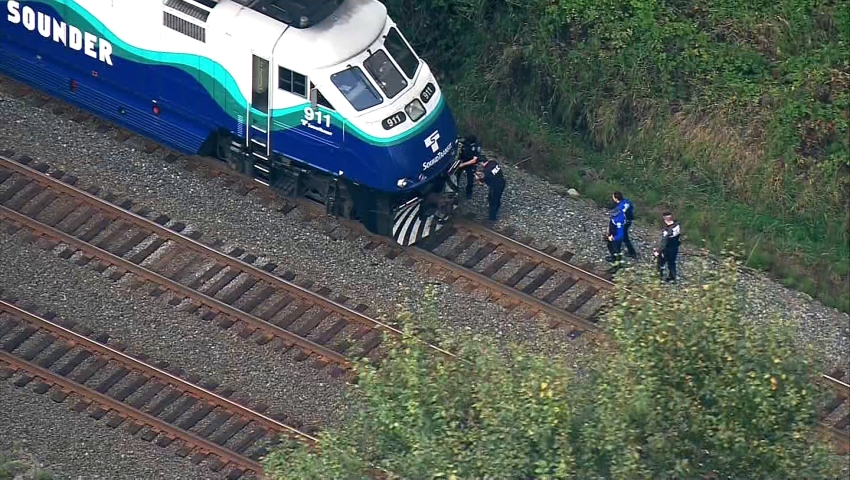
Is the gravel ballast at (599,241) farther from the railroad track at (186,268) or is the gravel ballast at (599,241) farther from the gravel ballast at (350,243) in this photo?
the railroad track at (186,268)

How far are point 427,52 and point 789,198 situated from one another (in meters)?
6.35

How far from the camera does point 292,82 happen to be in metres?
20.8

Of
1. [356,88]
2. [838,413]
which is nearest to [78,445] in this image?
[356,88]

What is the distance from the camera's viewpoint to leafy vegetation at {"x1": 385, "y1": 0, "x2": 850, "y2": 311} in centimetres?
2295

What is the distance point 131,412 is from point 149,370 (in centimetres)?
74

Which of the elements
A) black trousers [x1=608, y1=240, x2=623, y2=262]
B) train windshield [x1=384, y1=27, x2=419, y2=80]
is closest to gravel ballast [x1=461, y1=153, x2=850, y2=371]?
black trousers [x1=608, y1=240, x2=623, y2=262]

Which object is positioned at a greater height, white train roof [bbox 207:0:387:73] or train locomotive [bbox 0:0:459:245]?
white train roof [bbox 207:0:387:73]

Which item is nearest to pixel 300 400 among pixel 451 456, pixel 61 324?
pixel 61 324

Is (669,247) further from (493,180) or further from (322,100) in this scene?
(322,100)

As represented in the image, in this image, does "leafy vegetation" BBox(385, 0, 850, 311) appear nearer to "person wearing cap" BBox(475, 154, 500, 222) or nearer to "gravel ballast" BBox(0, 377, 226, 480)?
"person wearing cap" BBox(475, 154, 500, 222)

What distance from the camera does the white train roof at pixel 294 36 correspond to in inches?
811

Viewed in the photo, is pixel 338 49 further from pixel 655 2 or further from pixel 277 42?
pixel 655 2

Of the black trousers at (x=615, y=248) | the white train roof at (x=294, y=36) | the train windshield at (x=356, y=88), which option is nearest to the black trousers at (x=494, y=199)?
the black trousers at (x=615, y=248)

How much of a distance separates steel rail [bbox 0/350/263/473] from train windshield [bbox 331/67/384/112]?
487cm
